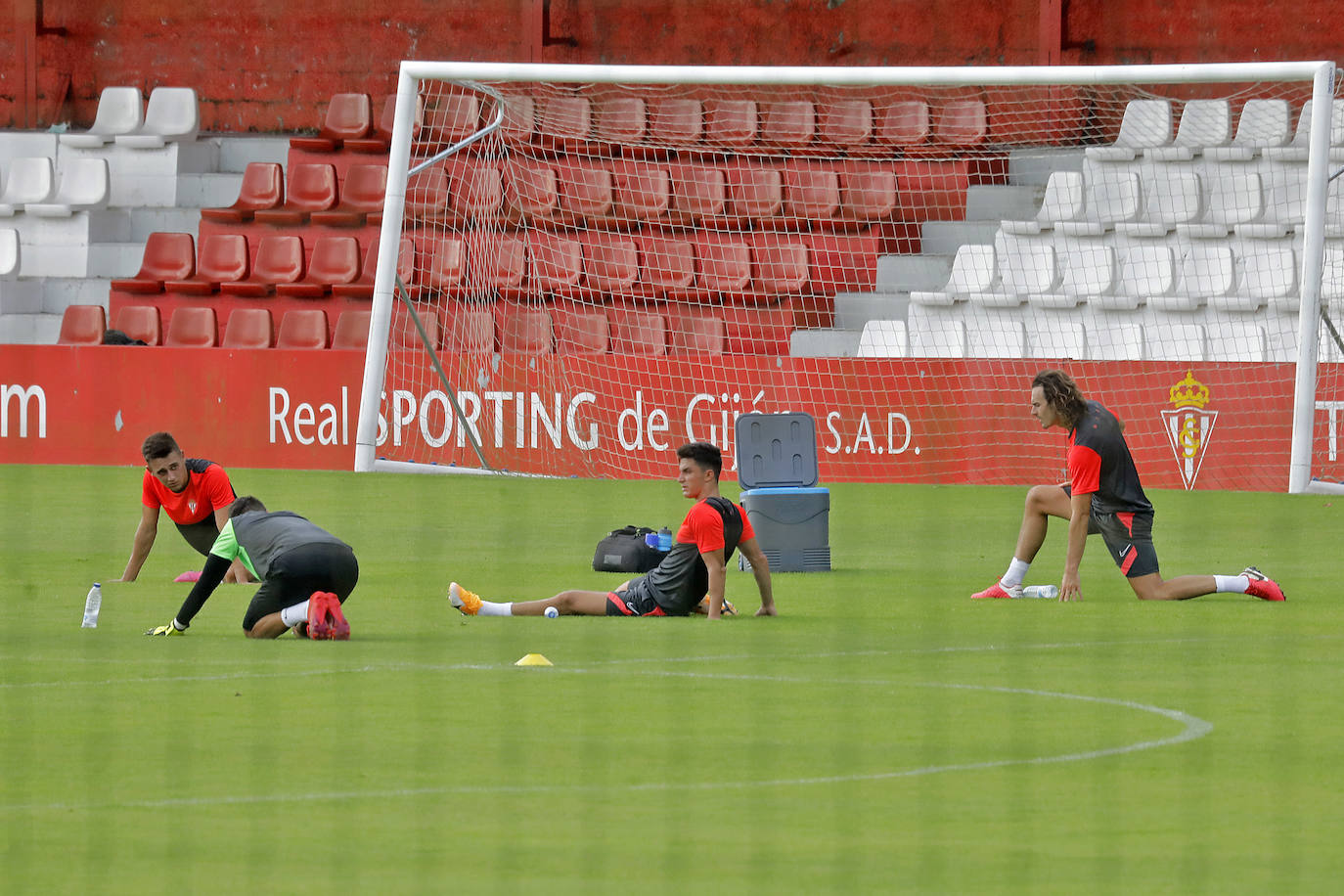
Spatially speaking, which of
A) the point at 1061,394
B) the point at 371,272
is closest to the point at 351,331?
the point at 371,272

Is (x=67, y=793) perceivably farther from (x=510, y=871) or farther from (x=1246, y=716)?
(x=1246, y=716)

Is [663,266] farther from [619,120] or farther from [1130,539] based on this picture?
[1130,539]

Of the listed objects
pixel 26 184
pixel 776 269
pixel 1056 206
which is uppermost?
pixel 26 184

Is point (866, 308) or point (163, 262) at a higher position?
point (163, 262)

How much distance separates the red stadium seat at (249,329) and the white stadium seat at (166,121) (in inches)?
170

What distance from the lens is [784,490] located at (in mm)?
14719

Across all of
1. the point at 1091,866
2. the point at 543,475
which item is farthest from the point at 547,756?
the point at 543,475

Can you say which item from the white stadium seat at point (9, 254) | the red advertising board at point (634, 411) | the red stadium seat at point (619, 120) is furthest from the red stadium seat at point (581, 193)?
the white stadium seat at point (9, 254)

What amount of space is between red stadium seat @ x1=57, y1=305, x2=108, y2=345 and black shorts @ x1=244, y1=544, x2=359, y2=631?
1812 centimetres

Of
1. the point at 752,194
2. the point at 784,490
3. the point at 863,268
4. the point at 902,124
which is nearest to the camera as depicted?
the point at 784,490

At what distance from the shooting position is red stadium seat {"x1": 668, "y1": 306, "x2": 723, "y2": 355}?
26250 mm

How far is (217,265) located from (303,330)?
2.31 m

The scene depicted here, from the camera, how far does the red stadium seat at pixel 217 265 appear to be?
28547 mm

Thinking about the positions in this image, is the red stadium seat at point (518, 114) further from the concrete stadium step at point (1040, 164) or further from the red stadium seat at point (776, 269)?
the concrete stadium step at point (1040, 164)
